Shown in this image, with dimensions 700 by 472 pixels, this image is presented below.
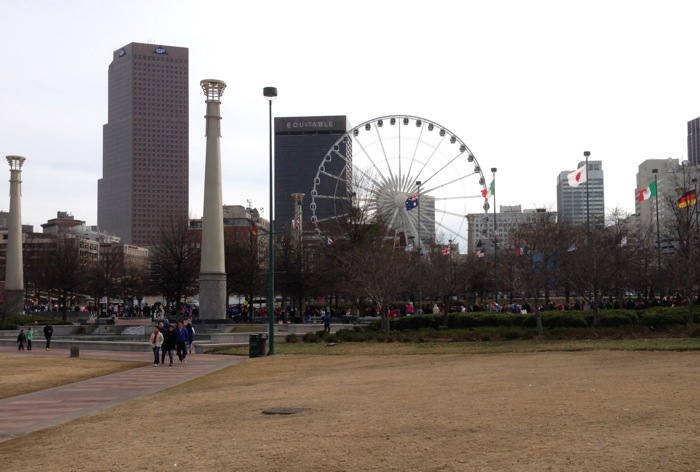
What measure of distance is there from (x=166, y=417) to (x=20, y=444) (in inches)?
118

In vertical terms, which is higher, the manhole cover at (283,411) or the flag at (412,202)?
the flag at (412,202)

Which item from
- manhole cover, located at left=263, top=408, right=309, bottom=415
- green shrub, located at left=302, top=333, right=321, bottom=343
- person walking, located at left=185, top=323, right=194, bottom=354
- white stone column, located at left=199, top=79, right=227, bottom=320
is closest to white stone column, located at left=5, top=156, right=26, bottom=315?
white stone column, located at left=199, top=79, right=227, bottom=320

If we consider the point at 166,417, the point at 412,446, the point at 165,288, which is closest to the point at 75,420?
the point at 166,417

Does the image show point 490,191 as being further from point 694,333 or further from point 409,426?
point 409,426

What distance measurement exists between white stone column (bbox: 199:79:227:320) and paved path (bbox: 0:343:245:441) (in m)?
17.6

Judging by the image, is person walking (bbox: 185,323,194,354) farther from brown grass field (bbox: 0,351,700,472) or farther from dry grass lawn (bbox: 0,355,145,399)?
brown grass field (bbox: 0,351,700,472)

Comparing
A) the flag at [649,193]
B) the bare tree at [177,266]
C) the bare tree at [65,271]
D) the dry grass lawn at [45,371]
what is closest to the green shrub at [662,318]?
the flag at [649,193]

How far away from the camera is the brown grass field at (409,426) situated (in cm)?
979

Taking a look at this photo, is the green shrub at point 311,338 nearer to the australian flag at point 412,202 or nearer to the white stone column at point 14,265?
the australian flag at point 412,202

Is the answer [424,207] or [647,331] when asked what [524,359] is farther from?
[424,207]

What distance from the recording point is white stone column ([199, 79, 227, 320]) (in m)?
49.7

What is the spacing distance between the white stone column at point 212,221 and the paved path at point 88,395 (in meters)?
17.6

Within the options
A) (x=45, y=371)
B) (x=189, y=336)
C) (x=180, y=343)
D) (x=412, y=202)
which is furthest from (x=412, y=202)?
(x=45, y=371)

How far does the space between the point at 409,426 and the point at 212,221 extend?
3900 cm
